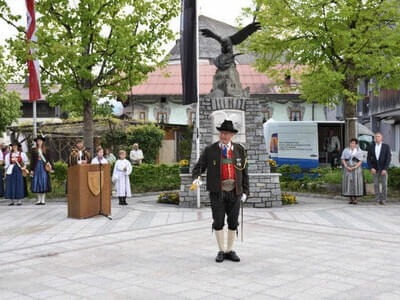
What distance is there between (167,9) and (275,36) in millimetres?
4180

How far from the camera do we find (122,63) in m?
16.6

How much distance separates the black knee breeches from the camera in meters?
6.84

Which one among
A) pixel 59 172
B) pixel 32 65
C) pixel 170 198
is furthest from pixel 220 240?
pixel 59 172

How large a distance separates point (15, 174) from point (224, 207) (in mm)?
8858

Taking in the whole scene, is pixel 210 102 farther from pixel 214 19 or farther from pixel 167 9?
pixel 214 19

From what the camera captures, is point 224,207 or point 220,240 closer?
point 220,240

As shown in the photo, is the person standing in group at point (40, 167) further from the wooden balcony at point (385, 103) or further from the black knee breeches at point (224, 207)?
the wooden balcony at point (385, 103)

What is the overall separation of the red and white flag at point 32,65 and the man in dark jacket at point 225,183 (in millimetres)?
9623

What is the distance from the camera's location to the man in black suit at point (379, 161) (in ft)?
43.0

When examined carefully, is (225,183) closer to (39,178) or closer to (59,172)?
(39,178)

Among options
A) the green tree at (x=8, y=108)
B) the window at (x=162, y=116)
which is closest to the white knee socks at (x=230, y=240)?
the window at (x=162, y=116)

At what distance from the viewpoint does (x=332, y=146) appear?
22.8 metres

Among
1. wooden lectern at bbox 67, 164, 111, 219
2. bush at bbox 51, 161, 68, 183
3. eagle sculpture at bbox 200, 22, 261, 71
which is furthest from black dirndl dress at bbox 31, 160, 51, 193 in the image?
eagle sculpture at bbox 200, 22, 261, 71

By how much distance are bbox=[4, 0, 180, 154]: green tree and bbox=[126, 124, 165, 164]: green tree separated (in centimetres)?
887
